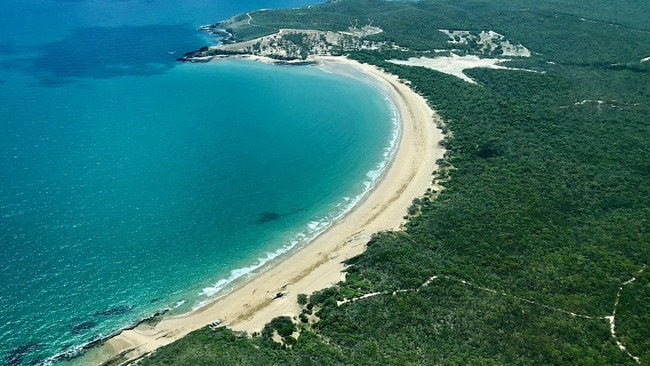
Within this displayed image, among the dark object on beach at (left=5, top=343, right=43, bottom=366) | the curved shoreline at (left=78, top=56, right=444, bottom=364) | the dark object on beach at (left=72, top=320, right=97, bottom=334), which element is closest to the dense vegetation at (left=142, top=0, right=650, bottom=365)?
the curved shoreline at (left=78, top=56, right=444, bottom=364)

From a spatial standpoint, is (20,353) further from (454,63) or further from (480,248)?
(454,63)

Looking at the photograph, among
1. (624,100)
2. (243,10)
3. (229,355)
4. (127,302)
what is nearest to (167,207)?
(127,302)

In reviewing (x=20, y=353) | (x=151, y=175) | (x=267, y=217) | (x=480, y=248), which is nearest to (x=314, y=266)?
(x=267, y=217)

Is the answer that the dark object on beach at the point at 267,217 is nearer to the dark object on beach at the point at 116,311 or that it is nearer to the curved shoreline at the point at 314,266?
the curved shoreline at the point at 314,266

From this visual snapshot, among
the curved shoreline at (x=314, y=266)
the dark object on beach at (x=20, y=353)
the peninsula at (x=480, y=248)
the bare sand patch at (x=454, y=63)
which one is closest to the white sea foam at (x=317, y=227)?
the curved shoreline at (x=314, y=266)

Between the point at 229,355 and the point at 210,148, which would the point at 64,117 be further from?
the point at 229,355

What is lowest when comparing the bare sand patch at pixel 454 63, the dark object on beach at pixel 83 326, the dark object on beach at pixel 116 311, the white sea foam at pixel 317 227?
the dark object on beach at pixel 83 326
